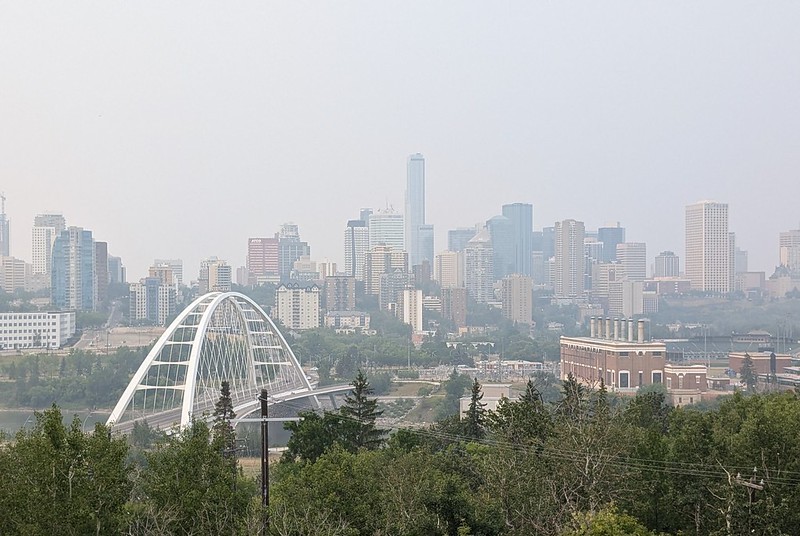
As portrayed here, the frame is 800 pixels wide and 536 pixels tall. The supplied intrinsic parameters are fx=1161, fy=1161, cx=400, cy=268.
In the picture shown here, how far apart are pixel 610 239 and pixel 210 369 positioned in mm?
142258

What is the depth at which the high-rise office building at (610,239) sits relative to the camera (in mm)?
185000

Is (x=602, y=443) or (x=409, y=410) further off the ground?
(x=602, y=443)

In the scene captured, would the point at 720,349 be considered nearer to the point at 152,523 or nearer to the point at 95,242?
the point at 95,242

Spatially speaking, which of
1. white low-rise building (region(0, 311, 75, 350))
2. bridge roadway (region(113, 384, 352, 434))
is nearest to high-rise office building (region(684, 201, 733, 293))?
white low-rise building (region(0, 311, 75, 350))

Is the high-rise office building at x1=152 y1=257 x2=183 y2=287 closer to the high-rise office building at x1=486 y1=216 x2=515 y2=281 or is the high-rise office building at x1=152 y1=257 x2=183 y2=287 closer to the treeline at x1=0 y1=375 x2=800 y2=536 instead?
the high-rise office building at x1=486 y1=216 x2=515 y2=281

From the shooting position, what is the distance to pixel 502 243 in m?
195

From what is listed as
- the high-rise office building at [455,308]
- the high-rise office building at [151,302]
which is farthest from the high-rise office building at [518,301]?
the high-rise office building at [151,302]

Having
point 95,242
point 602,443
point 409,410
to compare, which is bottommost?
point 409,410

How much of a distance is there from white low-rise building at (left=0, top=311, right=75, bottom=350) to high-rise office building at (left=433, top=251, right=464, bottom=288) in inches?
3516

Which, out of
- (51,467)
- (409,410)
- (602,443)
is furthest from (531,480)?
(409,410)

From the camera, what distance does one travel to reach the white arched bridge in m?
45.4

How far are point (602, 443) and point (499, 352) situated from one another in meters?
82.5

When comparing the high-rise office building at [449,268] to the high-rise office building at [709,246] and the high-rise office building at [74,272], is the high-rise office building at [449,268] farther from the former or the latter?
the high-rise office building at [74,272]

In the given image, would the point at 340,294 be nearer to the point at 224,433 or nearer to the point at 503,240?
the point at 503,240
